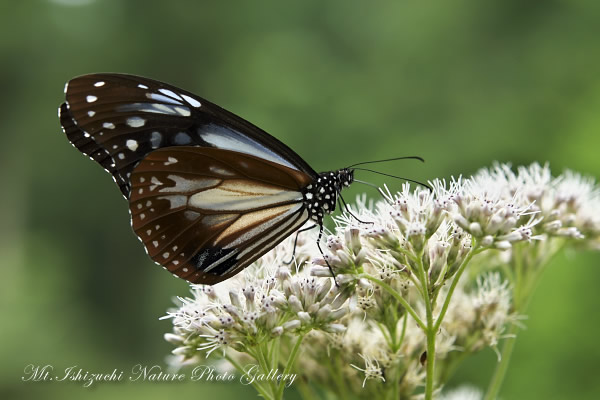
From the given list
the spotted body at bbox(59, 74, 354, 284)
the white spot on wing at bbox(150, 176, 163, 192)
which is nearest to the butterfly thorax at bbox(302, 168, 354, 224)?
the spotted body at bbox(59, 74, 354, 284)

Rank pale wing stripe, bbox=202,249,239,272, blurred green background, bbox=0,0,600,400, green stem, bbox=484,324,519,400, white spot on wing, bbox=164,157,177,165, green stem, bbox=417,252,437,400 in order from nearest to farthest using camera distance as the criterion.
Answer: green stem, bbox=417,252,437,400
green stem, bbox=484,324,519,400
pale wing stripe, bbox=202,249,239,272
white spot on wing, bbox=164,157,177,165
blurred green background, bbox=0,0,600,400

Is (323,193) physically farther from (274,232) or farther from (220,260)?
(220,260)

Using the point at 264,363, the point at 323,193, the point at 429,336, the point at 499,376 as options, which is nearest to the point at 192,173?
the point at 323,193

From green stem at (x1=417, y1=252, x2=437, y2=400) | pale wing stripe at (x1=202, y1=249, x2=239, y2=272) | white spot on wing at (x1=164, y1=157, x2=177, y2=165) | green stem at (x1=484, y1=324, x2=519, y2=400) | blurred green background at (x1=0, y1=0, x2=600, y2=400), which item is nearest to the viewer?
green stem at (x1=417, y1=252, x2=437, y2=400)

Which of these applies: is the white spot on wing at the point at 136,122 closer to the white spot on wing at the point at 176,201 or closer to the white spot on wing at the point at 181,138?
the white spot on wing at the point at 181,138

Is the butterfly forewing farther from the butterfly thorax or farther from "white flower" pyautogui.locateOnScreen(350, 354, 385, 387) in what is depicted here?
"white flower" pyautogui.locateOnScreen(350, 354, 385, 387)

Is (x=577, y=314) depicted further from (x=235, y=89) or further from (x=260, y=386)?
(x=235, y=89)
